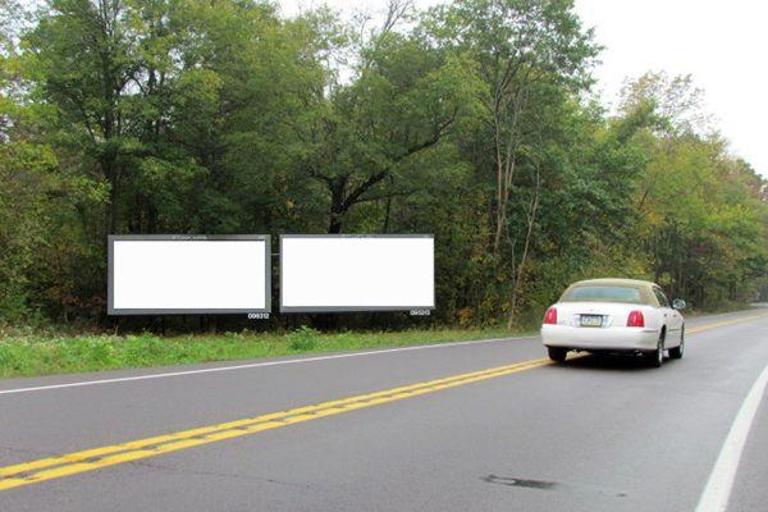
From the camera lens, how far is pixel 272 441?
23.0 ft

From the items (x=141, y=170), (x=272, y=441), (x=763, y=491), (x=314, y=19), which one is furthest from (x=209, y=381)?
(x=314, y=19)

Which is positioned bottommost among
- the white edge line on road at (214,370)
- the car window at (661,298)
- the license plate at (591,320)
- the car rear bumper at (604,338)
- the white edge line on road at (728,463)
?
the white edge line on road at (728,463)

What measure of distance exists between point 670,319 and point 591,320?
257 centimetres

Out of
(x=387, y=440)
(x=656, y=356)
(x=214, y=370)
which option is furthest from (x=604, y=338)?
(x=387, y=440)

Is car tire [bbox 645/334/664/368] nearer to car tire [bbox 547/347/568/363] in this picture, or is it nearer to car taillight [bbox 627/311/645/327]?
car taillight [bbox 627/311/645/327]

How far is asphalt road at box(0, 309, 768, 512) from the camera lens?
5359 mm

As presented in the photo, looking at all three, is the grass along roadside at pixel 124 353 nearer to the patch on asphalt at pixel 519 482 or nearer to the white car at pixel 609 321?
the white car at pixel 609 321

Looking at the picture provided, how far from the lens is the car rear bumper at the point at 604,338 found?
13.0 metres

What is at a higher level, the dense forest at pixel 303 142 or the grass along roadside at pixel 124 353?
the dense forest at pixel 303 142

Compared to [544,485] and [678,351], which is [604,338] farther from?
[544,485]

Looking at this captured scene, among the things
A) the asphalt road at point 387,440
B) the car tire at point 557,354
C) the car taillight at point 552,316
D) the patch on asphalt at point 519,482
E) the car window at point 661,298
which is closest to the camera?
the asphalt road at point 387,440

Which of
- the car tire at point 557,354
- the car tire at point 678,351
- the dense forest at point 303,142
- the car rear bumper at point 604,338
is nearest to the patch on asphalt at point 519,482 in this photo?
the car rear bumper at point 604,338

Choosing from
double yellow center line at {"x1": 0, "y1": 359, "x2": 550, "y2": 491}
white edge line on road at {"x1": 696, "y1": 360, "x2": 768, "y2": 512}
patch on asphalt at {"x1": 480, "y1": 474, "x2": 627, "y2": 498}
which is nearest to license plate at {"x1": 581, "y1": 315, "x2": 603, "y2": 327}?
white edge line on road at {"x1": 696, "y1": 360, "x2": 768, "y2": 512}

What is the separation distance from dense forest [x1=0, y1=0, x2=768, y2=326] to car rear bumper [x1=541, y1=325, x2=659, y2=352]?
A: 15968 millimetres
